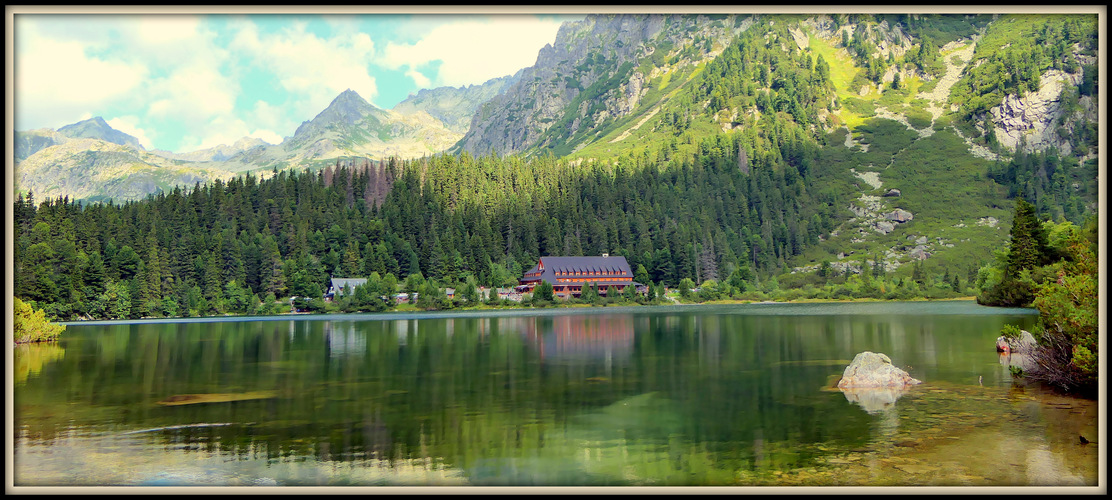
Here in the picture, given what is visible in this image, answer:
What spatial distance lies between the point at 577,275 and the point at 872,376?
5559 inches

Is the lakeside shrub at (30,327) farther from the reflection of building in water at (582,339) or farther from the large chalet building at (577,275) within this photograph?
the large chalet building at (577,275)

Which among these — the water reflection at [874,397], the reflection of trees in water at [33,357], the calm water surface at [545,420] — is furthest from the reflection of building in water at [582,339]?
the reflection of trees in water at [33,357]

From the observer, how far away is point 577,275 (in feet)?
582

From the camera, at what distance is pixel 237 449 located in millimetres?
25422

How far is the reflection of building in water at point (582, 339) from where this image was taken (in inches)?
2253

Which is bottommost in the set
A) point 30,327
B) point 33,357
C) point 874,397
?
point 33,357

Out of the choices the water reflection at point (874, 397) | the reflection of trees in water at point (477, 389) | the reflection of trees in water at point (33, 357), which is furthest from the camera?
the reflection of trees in water at point (33, 357)

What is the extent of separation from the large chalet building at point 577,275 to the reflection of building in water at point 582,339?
3012 inches

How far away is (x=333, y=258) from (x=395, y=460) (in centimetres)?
15062

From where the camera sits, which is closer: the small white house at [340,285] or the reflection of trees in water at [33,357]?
the reflection of trees in water at [33,357]

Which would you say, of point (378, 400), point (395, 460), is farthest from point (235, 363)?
point (395, 460)

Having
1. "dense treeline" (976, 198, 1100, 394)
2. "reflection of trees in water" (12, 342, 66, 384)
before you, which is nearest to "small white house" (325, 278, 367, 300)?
"reflection of trees in water" (12, 342, 66, 384)

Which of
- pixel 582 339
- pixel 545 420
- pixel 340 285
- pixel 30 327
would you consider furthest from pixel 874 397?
pixel 340 285

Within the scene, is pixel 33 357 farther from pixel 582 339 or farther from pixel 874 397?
pixel 874 397
